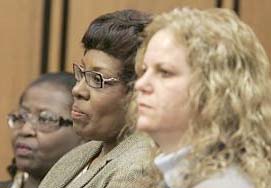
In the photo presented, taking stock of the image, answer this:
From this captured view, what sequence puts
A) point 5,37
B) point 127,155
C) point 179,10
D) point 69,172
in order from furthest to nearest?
1. point 5,37
2. point 69,172
3. point 127,155
4. point 179,10

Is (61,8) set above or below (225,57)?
below

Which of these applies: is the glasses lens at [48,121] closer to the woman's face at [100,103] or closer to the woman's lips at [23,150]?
the woman's lips at [23,150]

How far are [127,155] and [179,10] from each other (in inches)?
20.2

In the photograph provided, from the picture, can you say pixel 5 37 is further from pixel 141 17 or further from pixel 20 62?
pixel 141 17

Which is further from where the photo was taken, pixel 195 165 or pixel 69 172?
pixel 69 172

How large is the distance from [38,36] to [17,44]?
4.2 inches

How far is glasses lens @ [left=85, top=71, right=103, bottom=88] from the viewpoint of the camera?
2.24 m

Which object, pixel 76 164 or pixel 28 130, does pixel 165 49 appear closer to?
pixel 76 164

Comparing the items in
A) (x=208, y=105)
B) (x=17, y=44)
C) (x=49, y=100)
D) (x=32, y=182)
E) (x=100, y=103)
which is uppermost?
(x=208, y=105)

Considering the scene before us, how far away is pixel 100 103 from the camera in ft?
7.38

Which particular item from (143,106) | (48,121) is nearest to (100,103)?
(143,106)

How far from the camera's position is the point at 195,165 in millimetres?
1641

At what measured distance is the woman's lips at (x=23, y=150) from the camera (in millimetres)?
3059

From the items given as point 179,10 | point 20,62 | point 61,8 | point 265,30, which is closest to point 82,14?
point 61,8
